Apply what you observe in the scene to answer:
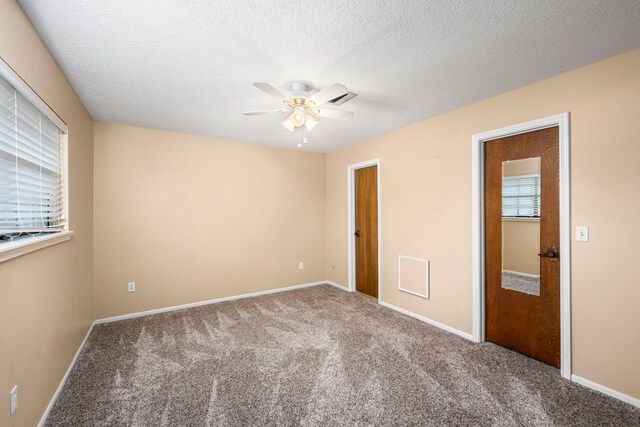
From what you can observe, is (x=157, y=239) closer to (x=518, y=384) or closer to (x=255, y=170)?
(x=255, y=170)

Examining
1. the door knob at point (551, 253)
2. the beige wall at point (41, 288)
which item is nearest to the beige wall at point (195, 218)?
the beige wall at point (41, 288)

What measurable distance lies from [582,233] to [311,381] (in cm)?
243

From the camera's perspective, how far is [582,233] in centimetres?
217

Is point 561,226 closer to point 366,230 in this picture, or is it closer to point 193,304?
point 366,230

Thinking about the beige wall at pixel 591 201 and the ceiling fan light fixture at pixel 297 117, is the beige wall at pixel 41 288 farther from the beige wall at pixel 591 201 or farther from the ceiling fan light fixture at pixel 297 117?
the beige wall at pixel 591 201

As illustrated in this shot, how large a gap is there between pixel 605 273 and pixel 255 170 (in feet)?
13.6

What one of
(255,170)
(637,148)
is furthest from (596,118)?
(255,170)

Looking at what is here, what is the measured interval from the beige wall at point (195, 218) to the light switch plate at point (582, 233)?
361cm

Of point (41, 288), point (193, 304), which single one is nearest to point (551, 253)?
point (41, 288)

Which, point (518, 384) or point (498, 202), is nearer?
point (518, 384)

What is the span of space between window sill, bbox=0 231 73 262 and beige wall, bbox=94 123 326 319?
5.36ft

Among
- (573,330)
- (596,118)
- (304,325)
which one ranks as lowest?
(304,325)

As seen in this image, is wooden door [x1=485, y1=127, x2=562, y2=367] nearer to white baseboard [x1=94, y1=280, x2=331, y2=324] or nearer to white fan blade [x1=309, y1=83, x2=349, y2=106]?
white fan blade [x1=309, y1=83, x2=349, y2=106]

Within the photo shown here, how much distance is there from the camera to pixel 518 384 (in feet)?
7.02
